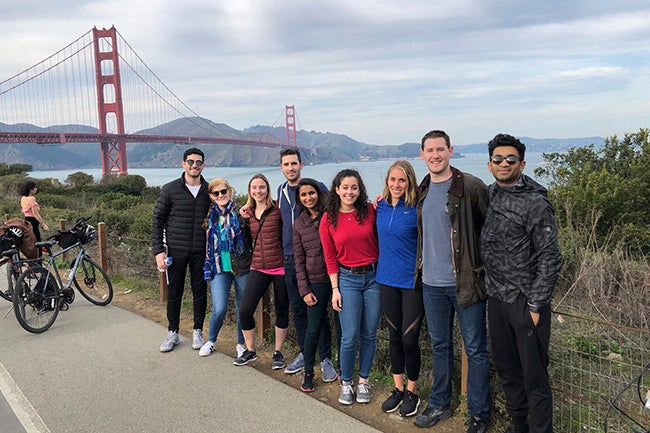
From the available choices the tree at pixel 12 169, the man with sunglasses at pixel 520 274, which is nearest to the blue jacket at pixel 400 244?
the man with sunglasses at pixel 520 274

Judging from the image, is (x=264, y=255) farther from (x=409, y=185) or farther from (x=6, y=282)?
(x=6, y=282)

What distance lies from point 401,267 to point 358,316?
0.46 m

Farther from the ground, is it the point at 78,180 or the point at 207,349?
the point at 78,180

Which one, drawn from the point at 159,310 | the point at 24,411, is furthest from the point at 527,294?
the point at 159,310

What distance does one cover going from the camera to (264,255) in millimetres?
3479

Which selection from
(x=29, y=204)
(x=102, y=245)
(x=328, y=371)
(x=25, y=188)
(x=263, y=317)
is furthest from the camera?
(x=25, y=188)

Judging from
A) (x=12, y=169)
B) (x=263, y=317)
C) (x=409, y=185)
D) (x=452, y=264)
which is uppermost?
(x=409, y=185)

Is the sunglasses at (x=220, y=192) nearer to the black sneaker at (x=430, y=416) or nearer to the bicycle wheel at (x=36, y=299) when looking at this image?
the black sneaker at (x=430, y=416)

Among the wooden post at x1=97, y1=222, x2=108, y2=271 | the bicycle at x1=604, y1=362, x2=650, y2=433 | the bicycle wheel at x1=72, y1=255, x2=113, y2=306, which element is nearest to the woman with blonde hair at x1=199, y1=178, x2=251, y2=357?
the bicycle wheel at x1=72, y1=255, x2=113, y2=306

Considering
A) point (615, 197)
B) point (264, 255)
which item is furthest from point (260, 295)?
point (615, 197)

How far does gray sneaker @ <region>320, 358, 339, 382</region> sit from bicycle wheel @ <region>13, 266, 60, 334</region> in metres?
2.82

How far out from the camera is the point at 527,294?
229 centimetres

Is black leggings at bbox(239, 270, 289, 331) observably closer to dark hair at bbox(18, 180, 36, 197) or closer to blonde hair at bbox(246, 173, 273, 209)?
blonde hair at bbox(246, 173, 273, 209)

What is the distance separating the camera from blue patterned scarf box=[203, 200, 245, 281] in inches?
144
